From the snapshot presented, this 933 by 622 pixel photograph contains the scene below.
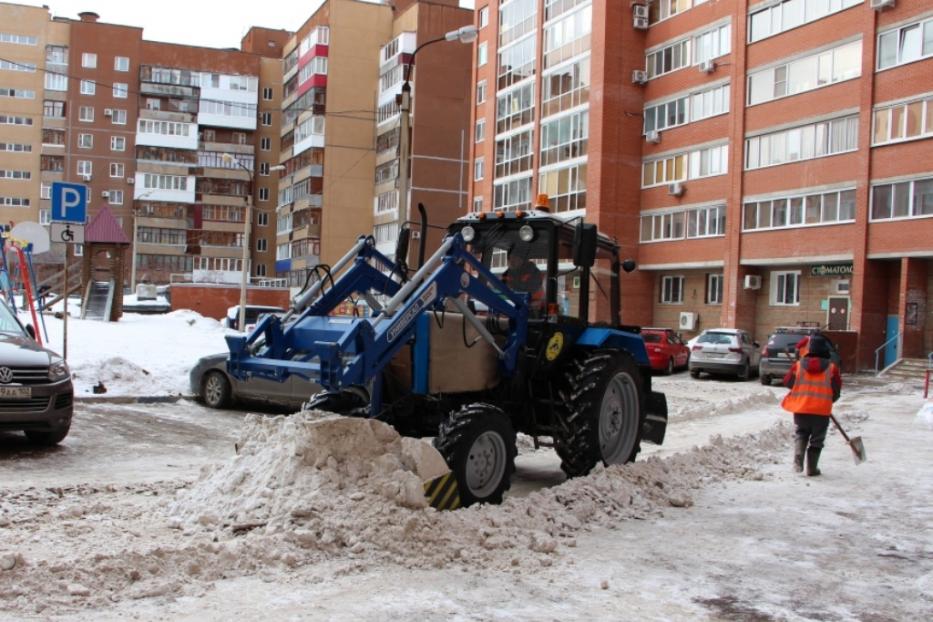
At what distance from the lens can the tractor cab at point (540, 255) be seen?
862 cm

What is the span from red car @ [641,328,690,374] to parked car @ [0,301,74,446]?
70.7 ft

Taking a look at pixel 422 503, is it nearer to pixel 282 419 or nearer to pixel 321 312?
pixel 282 419

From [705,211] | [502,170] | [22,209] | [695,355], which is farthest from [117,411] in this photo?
[22,209]

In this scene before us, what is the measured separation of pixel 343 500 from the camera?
609cm

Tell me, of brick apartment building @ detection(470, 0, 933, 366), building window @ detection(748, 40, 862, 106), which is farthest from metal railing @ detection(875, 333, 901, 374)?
building window @ detection(748, 40, 862, 106)

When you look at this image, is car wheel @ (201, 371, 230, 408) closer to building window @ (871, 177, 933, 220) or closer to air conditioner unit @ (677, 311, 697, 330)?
building window @ (871, 177, 933, 220)

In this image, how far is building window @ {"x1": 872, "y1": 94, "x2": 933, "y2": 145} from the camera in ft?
94.5

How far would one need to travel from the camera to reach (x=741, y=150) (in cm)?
3634

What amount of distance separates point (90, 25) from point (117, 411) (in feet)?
261

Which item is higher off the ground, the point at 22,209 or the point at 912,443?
the point at 22,209

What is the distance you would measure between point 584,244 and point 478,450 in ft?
7.45

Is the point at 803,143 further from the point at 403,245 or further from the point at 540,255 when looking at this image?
the point at 403,245

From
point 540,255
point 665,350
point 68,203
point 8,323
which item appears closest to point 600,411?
point 540,255

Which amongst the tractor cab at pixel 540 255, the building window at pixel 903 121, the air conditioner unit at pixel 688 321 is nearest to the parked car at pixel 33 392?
the tractor cab at pixel 540 255
